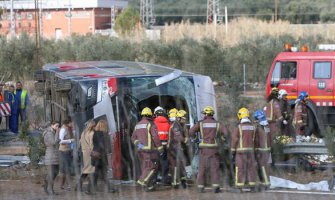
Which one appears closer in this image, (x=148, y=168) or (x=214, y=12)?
(x=148, y=168)

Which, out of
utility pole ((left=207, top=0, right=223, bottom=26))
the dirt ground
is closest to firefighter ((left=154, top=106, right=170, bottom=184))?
the dirt ground

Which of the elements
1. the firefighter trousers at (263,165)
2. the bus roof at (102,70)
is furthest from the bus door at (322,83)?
the firefighter trousers at (263,165)

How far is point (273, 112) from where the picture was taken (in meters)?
16.8

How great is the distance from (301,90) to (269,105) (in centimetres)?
390

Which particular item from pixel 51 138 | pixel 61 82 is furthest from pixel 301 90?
pixel 51 138

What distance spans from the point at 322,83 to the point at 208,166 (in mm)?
8300

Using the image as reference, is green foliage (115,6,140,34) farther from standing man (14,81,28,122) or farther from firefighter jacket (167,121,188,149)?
firefighter jacket (167,121,188,149)

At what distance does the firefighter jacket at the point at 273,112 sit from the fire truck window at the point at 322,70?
412cm

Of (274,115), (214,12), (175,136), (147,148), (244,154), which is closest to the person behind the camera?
(244,154)

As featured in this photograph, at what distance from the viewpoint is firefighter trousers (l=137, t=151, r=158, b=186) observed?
13.2 meters

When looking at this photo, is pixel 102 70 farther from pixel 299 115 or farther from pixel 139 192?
pixel 299 115

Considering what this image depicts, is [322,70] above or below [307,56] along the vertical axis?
below

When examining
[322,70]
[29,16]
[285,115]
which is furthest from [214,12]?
[285,115]

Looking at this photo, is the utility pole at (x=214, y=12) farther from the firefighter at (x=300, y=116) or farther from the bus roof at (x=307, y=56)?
the firefighter at (x=300, y=116)
